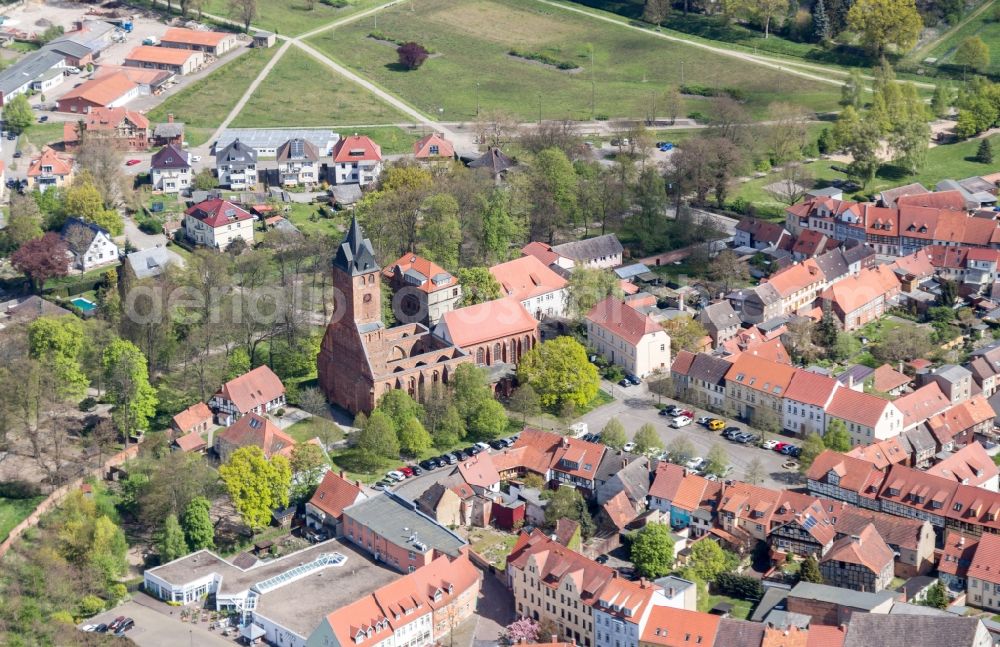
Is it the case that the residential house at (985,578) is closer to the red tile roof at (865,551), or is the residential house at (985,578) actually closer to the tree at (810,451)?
the red tile roof at (865,551)

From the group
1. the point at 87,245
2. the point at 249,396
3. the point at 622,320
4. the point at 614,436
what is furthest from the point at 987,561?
the point at 87,245

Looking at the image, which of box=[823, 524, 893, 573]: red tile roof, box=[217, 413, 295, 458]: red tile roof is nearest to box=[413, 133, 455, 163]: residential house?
box=[217, 413, 295, 458]: red tile roof

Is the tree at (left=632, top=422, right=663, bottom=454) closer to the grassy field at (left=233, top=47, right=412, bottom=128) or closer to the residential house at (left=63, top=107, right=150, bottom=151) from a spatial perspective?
the grassy field at (left=233, top=47, right=412, bottom=128)

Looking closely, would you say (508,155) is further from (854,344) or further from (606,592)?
(606,592)

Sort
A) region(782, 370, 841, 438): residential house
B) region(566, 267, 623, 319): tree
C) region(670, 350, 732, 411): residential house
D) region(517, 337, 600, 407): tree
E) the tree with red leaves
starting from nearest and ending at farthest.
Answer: region(782, 370, 841, 438): residential house < region(517, 337, 600, 407): tree < region(670, 350, 732, 411): residential house < region(566, 267, 623, 319): tree < the tree with red leaves

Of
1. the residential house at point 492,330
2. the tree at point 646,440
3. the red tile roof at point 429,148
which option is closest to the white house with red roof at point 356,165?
the red tile roof at point 429,148

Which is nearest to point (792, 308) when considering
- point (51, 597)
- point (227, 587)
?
point (227, 587)
